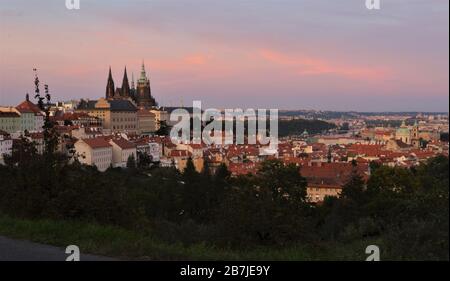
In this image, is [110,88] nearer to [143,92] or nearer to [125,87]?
[125,87]

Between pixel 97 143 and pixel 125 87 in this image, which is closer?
pixel 97 143

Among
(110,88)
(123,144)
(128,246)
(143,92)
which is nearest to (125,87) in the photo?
(110,88)

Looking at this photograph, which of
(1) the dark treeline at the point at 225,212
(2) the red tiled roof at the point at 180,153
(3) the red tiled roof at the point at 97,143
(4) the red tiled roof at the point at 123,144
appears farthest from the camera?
(2) the red tiled roof at the point at 180,153

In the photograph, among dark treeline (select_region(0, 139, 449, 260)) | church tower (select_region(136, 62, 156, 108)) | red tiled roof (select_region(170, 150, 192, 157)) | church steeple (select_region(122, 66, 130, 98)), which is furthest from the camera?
church tower (select_region(136, 62, 156, 108))

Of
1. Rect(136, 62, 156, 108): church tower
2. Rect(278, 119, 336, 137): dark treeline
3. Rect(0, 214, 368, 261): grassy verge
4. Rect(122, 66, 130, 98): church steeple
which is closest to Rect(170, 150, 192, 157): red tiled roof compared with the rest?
Rect(122, 66, 130, 98): church steeple

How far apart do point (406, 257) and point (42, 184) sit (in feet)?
16.8

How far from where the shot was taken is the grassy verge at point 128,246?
6219 mm

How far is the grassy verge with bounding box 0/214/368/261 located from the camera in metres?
6.22

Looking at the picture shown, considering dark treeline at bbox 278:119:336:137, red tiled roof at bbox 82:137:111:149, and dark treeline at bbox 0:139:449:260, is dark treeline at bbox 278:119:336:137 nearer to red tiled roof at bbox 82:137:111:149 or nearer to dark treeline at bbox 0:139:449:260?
red tiled roof at bbox 82:137:111:149

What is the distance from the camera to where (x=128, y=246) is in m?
6.44

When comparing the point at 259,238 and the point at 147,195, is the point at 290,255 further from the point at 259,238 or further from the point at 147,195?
the point at 147,195

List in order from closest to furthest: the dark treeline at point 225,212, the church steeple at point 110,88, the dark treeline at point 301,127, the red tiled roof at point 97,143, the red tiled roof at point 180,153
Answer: the dark treeline at point 225,212 < the red tiled roof at point 97,143 < the red tiled roof at point 180,153 < the church steeple at point 110,88 < the dark treeline at point 301,127

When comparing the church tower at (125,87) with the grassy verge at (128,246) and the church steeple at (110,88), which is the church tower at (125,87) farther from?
the grassy verge at (128,246)

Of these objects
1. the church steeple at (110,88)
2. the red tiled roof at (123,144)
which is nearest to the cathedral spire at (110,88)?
the church steeple at (110,88)
